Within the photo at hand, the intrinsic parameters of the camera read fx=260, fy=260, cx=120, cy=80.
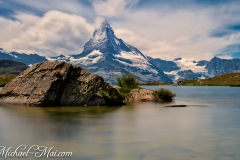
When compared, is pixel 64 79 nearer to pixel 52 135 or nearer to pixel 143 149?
pixel 52 135

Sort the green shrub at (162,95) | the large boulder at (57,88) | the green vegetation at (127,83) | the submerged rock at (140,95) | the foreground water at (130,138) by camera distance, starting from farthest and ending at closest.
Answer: the green vegetation at (127,83)
the green shrub at (162,95)
the submerged rock at (140,95)
the large boulder at (57,88)
the foreground water at (130,138)

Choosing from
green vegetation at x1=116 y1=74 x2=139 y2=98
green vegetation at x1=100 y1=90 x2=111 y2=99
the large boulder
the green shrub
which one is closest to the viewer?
the large boulder

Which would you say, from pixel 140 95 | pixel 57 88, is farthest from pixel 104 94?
pixel 140 95

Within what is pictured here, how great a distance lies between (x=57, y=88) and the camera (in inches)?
1437

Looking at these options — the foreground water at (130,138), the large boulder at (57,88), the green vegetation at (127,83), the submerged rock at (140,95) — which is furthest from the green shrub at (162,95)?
the foreground water at (130,138)

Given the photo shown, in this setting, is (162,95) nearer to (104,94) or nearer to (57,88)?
(104,94)

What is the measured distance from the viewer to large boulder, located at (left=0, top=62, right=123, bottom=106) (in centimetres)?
3606

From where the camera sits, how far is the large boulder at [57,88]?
3606 cm

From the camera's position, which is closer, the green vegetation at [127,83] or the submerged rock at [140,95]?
the submerged rock at [140,95]

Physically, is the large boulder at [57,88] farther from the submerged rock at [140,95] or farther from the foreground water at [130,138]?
the foreground water at [130,138]

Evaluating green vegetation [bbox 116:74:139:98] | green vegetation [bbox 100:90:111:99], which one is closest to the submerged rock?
green vegetation [bbox 116:74:139:98]

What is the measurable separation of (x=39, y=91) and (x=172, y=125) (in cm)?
2084

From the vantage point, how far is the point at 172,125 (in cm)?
2216

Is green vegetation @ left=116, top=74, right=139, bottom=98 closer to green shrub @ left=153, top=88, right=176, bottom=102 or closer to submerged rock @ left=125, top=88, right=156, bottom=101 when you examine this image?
submerged rock @ left=125, top=88, right=156, bottom=101
